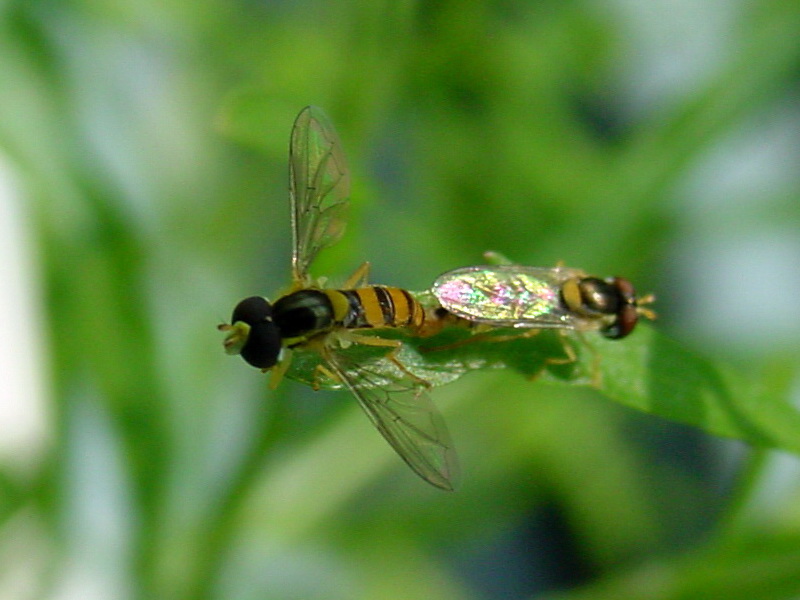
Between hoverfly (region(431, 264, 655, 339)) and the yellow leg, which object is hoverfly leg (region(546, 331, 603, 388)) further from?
the yellow leg

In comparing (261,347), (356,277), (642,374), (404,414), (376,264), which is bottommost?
(642,374)

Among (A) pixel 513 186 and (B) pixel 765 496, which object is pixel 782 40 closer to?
(A) pixel 513 186

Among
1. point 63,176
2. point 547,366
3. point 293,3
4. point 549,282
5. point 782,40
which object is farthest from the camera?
point 293,3

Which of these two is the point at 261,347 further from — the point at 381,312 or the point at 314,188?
the point at 314,188

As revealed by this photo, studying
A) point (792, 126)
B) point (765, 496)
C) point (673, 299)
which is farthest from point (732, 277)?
point (765, 496)

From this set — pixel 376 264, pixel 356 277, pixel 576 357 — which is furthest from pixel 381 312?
pixel 376 264

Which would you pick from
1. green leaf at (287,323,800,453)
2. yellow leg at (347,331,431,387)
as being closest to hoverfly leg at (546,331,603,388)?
green leaf at (287,323,800,453)
